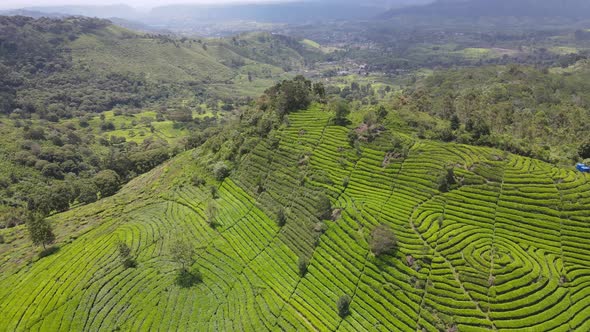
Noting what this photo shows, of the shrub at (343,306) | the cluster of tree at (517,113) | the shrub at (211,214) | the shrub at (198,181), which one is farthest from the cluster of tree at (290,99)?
the shrub at (343,306)

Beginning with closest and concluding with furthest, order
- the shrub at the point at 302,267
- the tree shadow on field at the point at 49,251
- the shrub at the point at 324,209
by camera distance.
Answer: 1. the shrub at the point at 302,267
2. the shrub at the point at 324,209
3. the tree shadow on field at the point at 49,251

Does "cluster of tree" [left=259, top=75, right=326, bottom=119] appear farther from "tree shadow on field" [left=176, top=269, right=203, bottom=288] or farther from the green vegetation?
"tree shadow on field" [left=176, top=269, right=203, bottom=288]

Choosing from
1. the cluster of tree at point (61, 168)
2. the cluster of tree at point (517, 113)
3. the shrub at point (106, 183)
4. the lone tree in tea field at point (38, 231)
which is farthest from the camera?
the shrub at point (106, 183)

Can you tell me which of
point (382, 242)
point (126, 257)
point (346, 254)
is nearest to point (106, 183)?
point (126, 257)

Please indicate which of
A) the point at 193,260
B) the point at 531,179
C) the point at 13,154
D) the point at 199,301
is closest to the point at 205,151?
the point at 193,260

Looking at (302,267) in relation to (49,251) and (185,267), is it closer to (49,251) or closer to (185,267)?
(185,267)

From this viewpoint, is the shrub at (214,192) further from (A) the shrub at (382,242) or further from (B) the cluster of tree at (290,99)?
(A) the shrub at (382,242)
